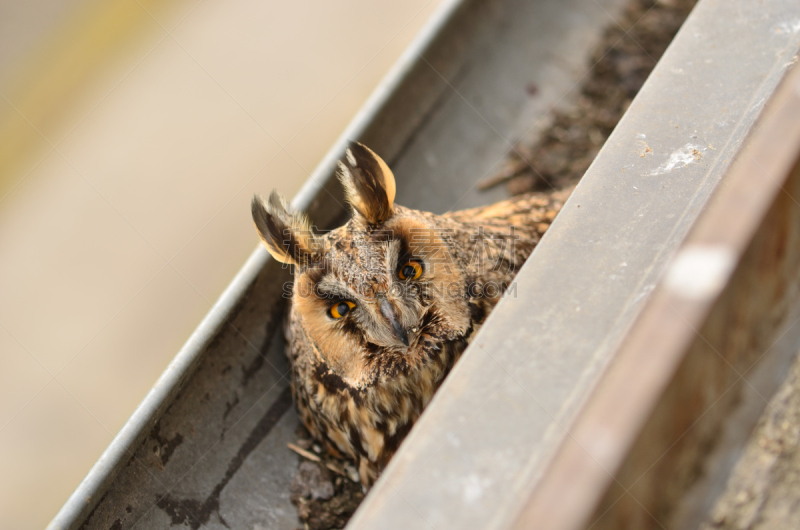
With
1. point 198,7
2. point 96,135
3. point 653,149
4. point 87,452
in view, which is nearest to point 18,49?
point 96,135

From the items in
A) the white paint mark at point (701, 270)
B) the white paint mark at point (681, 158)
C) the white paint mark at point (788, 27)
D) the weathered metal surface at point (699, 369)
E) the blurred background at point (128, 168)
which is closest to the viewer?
the weathered metal surface at point (699, 369)

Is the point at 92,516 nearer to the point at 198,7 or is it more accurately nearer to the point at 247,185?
the point at 247,185

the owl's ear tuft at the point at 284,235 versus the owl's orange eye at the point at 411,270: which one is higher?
the owl's orange eye at the point at 411,270

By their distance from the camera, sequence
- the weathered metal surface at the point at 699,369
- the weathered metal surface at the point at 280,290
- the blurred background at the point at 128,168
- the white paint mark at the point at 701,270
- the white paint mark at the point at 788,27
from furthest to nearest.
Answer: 1. the blurred background at the point at 128,168
2. the weathered metal surface at the point at 280,290
3. the white paint mark at the point at 788,27
4. the white paint mark at the point at 701,270
5. the weathered metal surface at the point at 699,369

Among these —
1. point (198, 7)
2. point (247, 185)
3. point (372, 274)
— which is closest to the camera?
point (372, 274)

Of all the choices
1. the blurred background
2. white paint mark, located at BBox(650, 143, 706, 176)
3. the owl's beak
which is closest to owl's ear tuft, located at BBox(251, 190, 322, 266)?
the owl's beak

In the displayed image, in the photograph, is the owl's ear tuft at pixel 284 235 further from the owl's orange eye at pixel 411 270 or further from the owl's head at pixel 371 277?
the owl's orange eye at pixel 411 270

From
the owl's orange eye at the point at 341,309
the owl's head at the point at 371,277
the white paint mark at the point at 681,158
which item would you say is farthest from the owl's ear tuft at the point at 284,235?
the white paint mark at the point at 681,158
